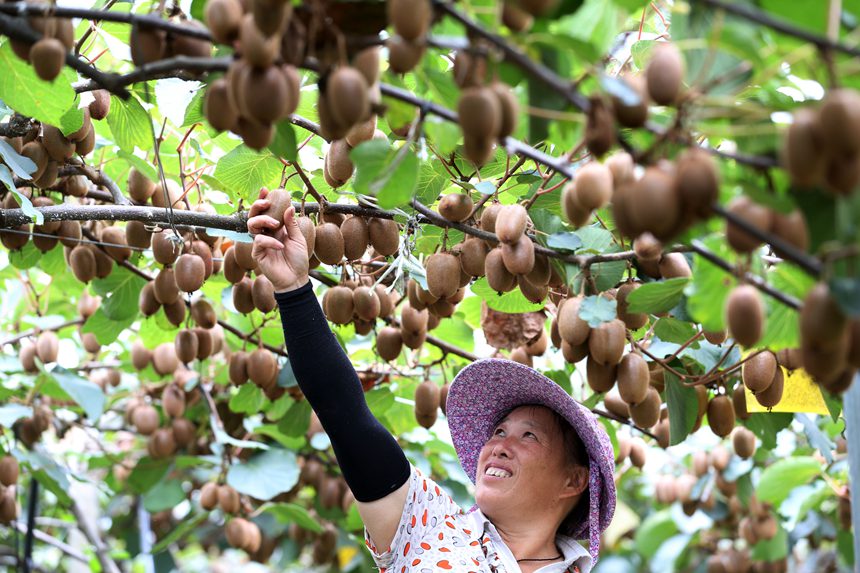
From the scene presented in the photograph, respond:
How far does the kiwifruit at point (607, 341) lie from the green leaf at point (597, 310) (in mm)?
18

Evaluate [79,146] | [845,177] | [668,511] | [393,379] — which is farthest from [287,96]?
[668,511]

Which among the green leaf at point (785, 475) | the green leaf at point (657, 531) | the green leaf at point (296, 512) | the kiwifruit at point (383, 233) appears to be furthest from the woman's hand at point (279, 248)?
the green leaf at point (657, 531)

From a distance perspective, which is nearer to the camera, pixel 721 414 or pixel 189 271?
pixel 189 271

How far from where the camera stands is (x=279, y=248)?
71.9 inches

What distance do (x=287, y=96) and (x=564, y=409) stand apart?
1.42 metres

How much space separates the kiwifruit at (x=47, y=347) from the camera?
3.05 m

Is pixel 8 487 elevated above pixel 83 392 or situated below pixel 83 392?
below

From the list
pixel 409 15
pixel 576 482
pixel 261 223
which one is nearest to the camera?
pixel 409 15

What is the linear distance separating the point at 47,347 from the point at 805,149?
8.77 ft

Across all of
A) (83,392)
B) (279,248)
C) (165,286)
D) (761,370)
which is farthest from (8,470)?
(761,370)

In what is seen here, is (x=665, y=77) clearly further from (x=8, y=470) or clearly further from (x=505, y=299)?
(x=8, y=470)

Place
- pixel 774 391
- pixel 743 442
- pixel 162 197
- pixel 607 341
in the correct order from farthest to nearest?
pixel 743 442, pixel 162 197, pixel 774 391, pixel 607 341

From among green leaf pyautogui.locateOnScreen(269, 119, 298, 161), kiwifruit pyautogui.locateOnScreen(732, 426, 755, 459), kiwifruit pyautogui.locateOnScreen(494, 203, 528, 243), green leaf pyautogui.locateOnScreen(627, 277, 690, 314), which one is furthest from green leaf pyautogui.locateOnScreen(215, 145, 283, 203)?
kiwifruit pyautogui.locateOnScreen(732, 426, 755, 459)

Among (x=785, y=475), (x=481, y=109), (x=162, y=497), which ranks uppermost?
(x=481, y=109)
